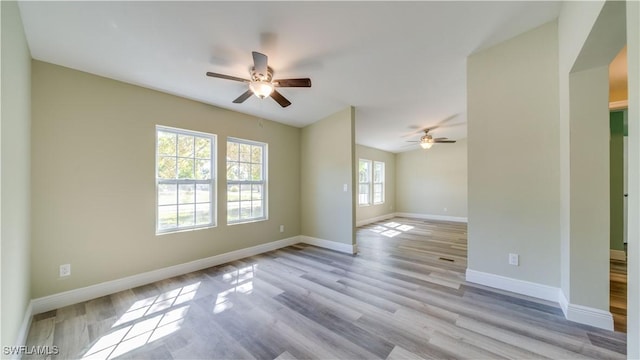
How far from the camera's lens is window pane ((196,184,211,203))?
3.53 meters

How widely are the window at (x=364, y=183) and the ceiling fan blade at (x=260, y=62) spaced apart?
5199 millimetres

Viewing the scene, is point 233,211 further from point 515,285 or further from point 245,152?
point 515,285

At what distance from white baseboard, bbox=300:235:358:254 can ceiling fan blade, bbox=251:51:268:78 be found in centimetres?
314

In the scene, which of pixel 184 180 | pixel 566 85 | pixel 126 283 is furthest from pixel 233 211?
pixel 566 85

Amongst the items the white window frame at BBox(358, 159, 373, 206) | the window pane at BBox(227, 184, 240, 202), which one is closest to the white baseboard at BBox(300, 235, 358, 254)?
the window pane at BBox(227, 184, 240, 202)

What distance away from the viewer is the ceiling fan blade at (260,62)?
80.6 inches

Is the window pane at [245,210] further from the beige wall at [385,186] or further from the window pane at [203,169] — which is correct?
the beige wall at [385,186]

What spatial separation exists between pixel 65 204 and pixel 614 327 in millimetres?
5333

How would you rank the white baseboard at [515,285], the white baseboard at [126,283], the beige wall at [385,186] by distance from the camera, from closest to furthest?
the white baseboard at [126,283] < the white baseboard at [515,285] < the beige wall at [385,186]

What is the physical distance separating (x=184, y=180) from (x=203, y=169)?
0.32 m

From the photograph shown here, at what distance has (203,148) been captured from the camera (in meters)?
3.60

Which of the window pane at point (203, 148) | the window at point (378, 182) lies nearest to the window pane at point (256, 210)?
the window pane at point (203, 148)

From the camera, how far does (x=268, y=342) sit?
1851mm

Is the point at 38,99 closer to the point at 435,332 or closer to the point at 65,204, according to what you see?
the point at 65,204
